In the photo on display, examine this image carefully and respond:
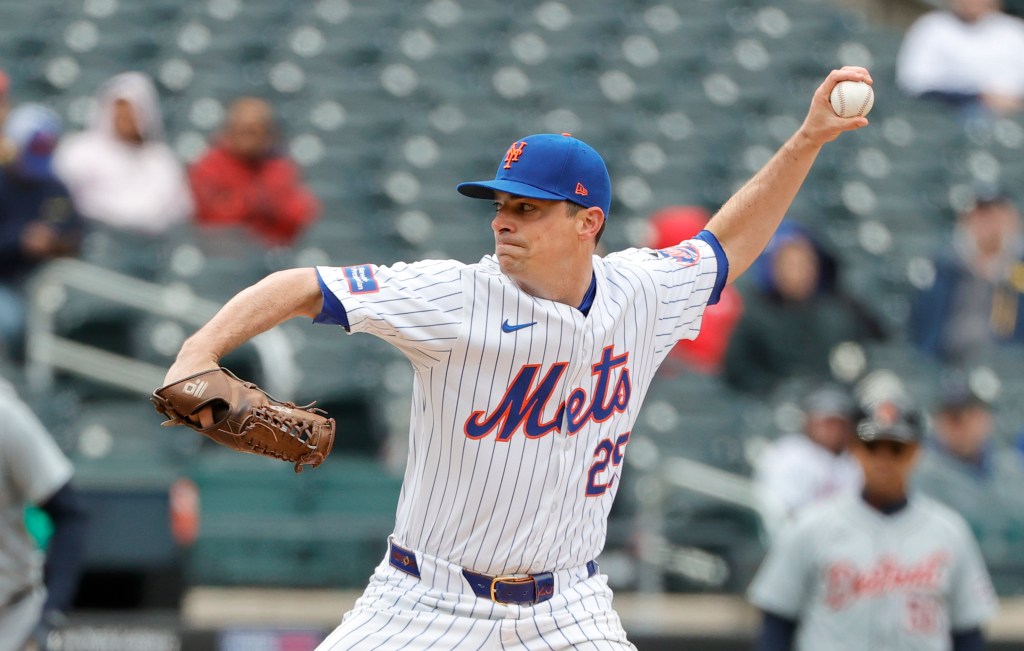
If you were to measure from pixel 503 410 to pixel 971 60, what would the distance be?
25.4ft

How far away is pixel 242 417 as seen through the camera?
9.76ft

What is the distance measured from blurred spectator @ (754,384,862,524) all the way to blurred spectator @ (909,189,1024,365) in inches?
65.5

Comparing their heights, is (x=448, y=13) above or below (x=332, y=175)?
above

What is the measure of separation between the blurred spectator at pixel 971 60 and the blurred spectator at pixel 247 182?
4.53 meters

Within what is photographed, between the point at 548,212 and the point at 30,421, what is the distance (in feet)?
6.06

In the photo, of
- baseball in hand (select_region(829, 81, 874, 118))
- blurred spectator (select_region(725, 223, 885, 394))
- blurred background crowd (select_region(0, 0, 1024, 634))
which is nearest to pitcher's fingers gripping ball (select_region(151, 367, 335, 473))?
baseball in hand (select_region(829, 81, 874, 118))

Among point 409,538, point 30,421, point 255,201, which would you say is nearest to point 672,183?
point 255,201

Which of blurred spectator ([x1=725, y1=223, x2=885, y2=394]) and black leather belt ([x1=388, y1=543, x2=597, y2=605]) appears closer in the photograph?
black leather belt ([x1=388, y1=543, x2=597, y2=605])

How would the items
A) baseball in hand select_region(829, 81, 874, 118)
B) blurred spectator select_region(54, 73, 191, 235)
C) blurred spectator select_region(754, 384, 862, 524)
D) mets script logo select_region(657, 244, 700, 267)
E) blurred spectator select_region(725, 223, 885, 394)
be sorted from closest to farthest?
baseball in hand select_region(829, 81, 874, 118)
mets script logo select_region(657, 244, 700, 267)
blurred spectator select_region(754, 384, 862, 524)
blurred spectator select_region(725, 223, 885, 394)
blurred spectator select_region(54, 73, 191, 235)

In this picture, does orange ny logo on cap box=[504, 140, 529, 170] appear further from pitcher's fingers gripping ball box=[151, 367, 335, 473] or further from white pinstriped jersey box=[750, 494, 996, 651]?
white pinstriped jersey box=[750, 494, 996, 651]

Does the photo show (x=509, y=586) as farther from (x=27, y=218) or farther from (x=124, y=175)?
(x=124, y=175)

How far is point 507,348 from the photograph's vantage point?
3455mm

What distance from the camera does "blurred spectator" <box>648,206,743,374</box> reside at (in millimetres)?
7914

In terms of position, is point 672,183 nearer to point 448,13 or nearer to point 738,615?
point 448,13
